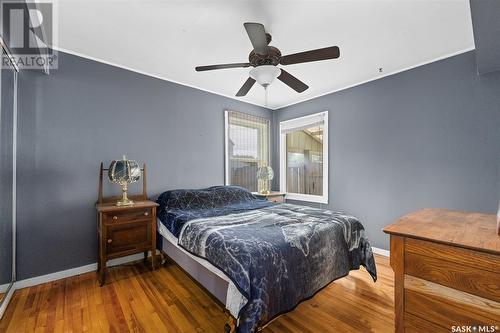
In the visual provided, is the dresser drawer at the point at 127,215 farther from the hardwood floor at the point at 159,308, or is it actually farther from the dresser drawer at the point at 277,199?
the dresser drawer at the point at 277,199

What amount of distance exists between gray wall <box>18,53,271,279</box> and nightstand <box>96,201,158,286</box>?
0.36 meters

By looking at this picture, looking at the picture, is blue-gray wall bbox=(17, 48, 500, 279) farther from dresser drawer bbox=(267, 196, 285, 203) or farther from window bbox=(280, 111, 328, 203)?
dresser drawer bbox=(267, 196, 285, 203)

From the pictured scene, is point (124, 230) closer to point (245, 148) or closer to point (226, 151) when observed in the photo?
point (226, 151)

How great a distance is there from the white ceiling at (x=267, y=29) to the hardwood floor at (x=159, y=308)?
2.57 metres

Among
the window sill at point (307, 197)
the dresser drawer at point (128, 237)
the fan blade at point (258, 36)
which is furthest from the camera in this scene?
the window sill at point (307, 197)

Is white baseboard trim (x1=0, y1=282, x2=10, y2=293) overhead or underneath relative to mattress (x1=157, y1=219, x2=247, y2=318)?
underneath

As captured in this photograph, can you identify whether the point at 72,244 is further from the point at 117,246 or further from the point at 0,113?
the point at 0,113

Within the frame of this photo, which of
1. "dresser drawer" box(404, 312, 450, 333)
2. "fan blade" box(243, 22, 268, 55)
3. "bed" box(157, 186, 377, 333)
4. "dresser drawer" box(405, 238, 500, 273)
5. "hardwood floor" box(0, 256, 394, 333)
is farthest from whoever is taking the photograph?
"hardwood floor" box(0, 256, 394, 333)

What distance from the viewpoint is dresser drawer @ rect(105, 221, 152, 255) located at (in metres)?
2.32

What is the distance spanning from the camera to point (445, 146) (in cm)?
259

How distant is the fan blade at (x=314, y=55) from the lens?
1.75 m

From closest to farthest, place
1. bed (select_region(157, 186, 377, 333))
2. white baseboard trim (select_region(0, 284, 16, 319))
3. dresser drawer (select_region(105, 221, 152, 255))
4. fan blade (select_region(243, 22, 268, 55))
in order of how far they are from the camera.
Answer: bed (select_region(157, 186, 377, 333)) < fan blade (select_region(243, 22, 268, 55)) < white baseboard trim (select_region(0, 284, 16, 319)) < dresser drawer (select_region(105, 221, 152, 255))

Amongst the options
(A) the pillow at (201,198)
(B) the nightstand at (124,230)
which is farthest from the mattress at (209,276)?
(A) the pillow at (201,198)

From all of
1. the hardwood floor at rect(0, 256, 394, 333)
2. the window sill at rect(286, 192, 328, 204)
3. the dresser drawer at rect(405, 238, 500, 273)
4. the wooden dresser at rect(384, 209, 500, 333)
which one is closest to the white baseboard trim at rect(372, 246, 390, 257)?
the hardwood floor at rect(0, 256, 394, 333)
